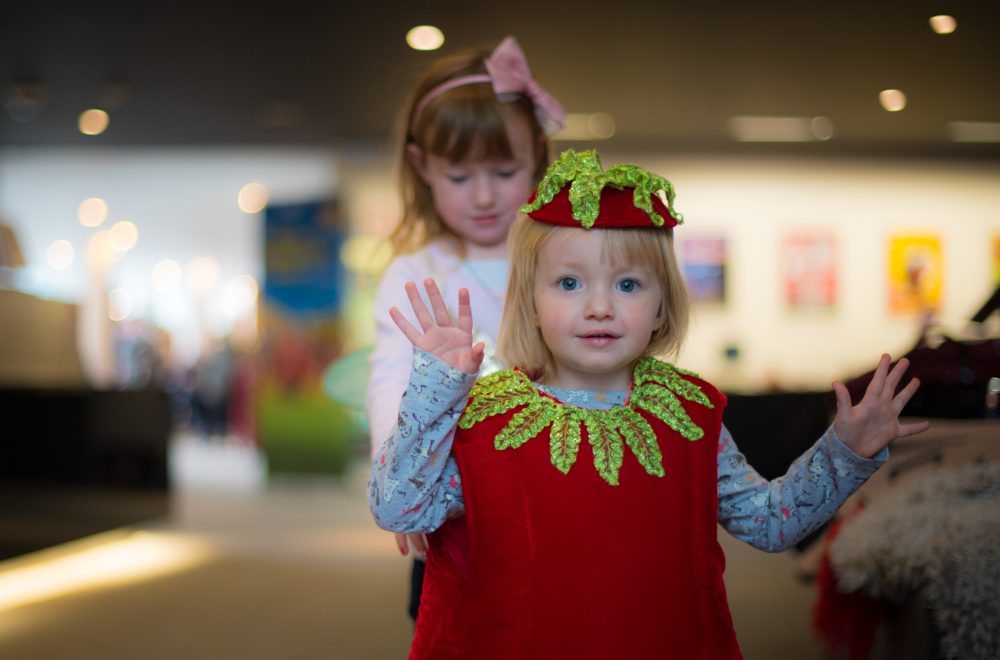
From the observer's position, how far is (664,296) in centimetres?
126

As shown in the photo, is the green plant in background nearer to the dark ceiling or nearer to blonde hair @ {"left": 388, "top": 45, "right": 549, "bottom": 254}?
the dark ceiling

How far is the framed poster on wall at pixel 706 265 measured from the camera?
309 inches

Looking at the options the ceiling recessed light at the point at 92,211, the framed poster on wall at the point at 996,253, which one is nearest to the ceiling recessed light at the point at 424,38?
the framed poster on wall at the point at 996,253

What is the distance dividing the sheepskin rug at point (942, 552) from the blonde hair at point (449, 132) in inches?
44.7

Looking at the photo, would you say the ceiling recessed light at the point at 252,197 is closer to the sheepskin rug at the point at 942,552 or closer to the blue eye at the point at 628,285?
the sheepskin rug at the point at 942,552

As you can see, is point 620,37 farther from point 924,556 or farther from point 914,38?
point 924,556

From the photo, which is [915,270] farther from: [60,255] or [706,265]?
[60,255]

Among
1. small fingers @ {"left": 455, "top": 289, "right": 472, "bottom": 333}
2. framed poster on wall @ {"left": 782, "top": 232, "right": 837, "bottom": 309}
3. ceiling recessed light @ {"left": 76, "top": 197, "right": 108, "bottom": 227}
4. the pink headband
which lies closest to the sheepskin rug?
the pink headband

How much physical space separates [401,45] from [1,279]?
2678mm

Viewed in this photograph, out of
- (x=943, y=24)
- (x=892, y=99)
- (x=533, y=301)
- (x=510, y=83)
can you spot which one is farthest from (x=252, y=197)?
(x=533, y=301)

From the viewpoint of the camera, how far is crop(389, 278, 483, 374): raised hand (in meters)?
1.08

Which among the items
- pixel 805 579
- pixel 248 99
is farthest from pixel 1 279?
pixel 805 579

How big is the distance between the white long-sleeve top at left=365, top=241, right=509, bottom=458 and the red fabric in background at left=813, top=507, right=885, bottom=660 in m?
1.17

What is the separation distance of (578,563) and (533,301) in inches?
13.8
